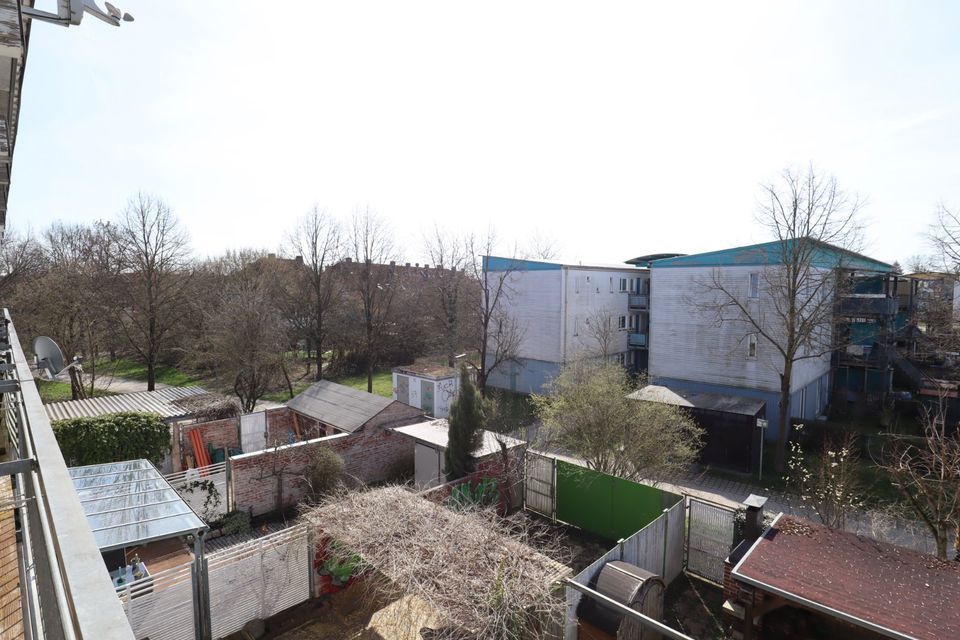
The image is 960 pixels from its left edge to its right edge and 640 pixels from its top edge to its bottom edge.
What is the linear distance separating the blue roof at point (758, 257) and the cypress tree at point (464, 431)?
11.3m

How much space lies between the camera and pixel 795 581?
7.38 meters

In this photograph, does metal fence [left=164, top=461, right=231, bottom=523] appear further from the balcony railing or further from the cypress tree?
the balcony railing

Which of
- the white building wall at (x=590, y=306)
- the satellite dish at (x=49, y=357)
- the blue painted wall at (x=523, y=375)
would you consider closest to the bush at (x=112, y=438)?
the satellite dish at (x=49, y=357)

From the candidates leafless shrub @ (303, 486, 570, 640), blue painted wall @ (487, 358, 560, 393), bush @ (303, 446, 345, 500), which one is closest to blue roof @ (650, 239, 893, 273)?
blue painted wall @ (487, 358, 560, 393)

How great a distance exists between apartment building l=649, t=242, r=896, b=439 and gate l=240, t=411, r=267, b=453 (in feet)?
49.8

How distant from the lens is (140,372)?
32.7 metres

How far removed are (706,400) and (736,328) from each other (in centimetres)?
348

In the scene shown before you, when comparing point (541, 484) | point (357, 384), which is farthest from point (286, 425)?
point (357, 384)

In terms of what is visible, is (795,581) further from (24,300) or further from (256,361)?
(24,300)

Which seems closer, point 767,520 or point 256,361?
point 767,520

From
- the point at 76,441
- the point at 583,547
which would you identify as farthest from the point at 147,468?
the point at 583,547

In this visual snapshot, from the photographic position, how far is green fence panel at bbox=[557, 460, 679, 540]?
11.0 m

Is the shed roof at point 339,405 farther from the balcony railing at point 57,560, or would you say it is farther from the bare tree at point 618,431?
the balcony railing at point 57,560

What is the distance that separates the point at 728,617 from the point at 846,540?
226cm
